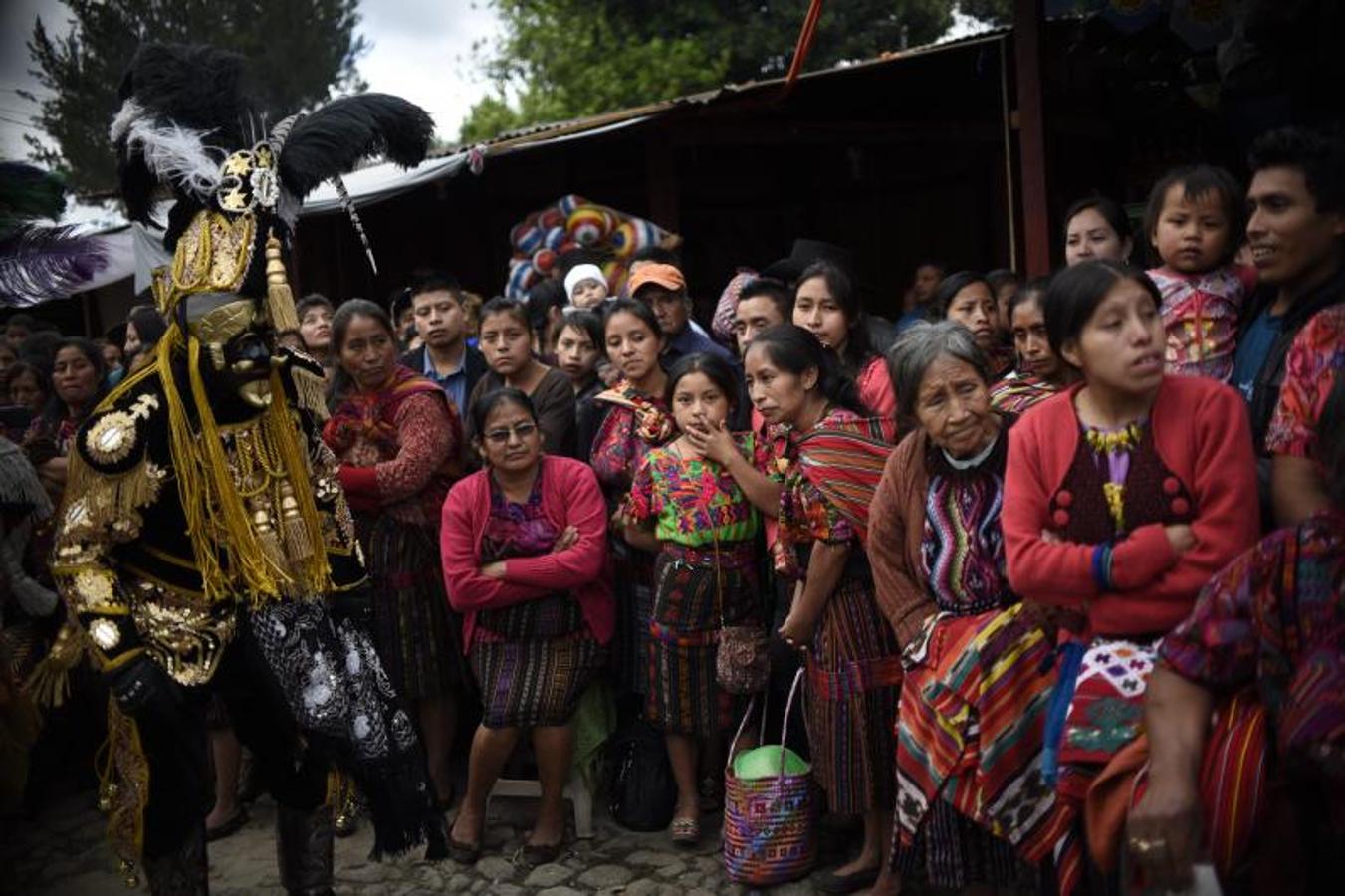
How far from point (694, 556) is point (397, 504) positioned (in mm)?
1368

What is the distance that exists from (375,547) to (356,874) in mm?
1288

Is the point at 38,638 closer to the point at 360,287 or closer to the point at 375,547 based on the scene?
the point at 375,547

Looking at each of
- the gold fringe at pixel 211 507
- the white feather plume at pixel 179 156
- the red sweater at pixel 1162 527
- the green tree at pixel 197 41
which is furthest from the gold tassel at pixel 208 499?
the green tree at pixel 197 41

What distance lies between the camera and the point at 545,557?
4406mm

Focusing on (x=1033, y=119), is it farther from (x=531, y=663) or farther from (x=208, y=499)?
(x=208, y=499)

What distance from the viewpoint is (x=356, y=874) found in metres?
4.52

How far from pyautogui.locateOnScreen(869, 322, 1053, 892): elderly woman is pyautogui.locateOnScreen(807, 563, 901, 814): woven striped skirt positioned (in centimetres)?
39

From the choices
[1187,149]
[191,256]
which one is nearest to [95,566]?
[191,256]

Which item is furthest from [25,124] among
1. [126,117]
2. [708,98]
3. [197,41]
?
[197,41]

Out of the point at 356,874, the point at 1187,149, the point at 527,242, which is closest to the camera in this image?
the point at 356,874

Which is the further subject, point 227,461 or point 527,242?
point 527,242

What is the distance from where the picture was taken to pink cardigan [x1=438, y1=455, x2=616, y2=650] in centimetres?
440

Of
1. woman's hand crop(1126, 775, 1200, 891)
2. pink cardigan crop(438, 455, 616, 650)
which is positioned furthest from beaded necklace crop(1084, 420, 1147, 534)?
pink cardigan crop(438, 455, 616, 650)

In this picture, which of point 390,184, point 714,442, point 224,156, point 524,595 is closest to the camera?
point 224,156
